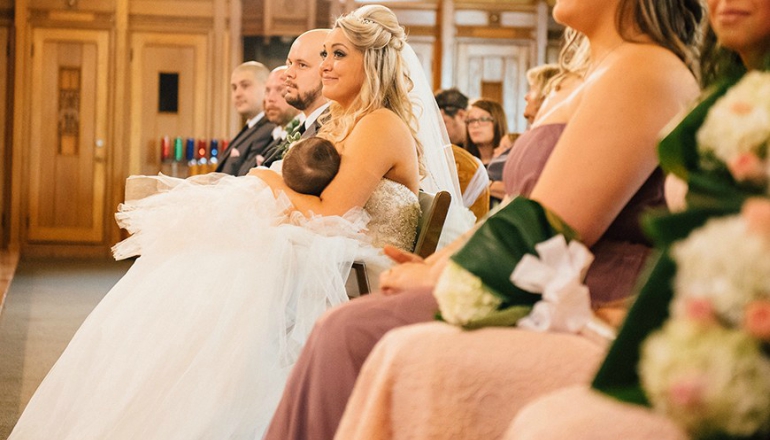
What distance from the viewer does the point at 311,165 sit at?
325 cm

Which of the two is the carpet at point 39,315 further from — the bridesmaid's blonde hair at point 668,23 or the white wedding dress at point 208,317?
the bridesmaid's blonde hair at point 668,23

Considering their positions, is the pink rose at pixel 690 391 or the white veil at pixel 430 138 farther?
the white veil at pixel 430 138

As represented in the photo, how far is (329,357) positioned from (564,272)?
59 cm

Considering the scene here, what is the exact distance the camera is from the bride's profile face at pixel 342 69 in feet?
11.3

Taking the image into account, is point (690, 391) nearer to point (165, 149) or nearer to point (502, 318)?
point (502, 318)

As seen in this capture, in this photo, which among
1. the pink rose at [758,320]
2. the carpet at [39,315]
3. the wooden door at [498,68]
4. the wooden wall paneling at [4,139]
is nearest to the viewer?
the pink rose at [758,320]

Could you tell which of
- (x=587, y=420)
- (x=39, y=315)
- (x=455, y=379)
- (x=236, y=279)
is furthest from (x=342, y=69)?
(x=39, y=315)

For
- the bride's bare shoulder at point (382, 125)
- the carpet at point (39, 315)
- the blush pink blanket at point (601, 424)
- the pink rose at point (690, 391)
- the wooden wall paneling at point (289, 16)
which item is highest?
the wooden wall paneling at point (289, 16)

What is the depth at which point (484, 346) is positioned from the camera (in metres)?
1.38

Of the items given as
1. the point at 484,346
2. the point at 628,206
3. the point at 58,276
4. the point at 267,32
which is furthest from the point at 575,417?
the point at 267,32

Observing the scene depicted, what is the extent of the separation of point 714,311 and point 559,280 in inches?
23.8

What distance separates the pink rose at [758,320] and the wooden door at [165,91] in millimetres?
9825

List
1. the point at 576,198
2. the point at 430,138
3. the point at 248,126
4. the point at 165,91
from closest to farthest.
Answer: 1. the point at 576,198
2. the point at 430,138
3. the point at 248,126
4. the point at 165,91

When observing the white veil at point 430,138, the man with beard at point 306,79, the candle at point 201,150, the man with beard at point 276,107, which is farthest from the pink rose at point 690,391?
the candle at point 201,150
